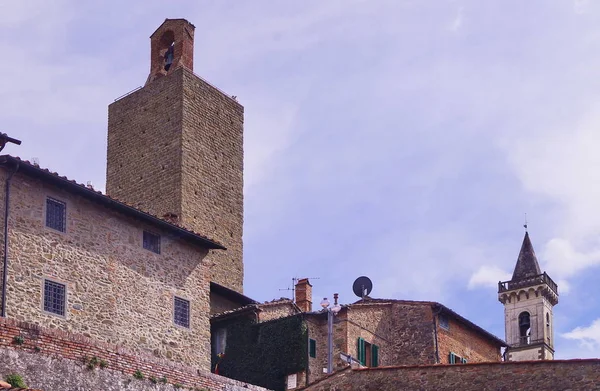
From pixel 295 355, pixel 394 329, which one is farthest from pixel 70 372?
pixel 394 329


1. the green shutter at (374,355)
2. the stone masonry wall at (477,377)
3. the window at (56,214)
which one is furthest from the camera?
the green shutter at (374,355)

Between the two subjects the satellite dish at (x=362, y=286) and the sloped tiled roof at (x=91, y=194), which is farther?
the satellite dish at (x=362, y=286)

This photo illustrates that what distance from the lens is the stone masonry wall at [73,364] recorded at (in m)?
22.8

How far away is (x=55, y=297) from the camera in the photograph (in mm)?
29094

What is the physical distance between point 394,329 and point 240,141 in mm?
14316

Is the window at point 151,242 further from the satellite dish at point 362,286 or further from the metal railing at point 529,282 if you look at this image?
the metal railing at point 529,282

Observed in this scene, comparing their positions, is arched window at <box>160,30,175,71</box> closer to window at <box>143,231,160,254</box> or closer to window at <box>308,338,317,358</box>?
window at <box>308,338,317,358</box>

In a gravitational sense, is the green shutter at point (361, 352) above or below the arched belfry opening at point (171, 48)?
below

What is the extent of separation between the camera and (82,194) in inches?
1200

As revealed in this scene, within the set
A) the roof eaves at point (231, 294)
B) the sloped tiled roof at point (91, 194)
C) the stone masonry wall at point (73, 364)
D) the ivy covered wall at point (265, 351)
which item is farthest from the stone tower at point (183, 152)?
the stone masonry wall at point (73, 364)

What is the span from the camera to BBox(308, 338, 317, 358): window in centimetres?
3797

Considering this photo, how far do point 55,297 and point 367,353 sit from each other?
15.0m

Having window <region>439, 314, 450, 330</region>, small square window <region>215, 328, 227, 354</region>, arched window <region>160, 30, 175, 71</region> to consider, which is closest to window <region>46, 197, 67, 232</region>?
small square window <region>215, 328, 227, 354</region>

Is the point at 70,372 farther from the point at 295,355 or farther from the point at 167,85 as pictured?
the point at 167,85
